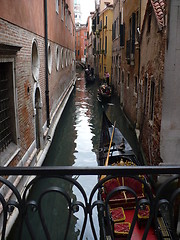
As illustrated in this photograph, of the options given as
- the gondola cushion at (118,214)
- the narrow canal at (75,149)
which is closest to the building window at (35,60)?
the narrow canal at (75,149)

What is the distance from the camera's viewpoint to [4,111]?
4.61 meters

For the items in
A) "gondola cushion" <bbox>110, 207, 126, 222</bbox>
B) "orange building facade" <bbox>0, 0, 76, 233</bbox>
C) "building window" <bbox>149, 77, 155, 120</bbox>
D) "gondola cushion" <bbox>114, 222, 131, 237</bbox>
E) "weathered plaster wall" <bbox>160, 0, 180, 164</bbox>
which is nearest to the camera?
"gondola cushion" <bbox>114, 222, 131, 237</bbox>

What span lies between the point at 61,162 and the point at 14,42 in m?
4.07

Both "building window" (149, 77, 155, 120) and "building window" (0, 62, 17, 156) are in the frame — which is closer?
"building window" (0, 62, 17, 156)

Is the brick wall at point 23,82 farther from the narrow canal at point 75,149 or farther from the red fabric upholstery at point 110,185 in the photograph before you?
the red fabric upholstery at point 110,185

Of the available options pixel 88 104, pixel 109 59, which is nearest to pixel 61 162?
pixel 88 104

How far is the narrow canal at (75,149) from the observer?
16.2 ft

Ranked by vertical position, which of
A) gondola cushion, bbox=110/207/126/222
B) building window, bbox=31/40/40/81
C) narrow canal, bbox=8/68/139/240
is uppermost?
building window, bbox=31/40/40/81

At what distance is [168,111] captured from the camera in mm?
5121

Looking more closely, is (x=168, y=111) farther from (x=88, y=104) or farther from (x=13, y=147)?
(x=88, y=104)

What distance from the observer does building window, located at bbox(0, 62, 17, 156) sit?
14.7 feet

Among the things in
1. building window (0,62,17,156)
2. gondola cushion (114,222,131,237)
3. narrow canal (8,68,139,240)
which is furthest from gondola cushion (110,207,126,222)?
building window (0,62,17,156)

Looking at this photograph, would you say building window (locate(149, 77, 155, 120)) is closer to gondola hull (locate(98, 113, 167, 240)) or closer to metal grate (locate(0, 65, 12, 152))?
gondola hull (locate(98, 113, 167, 240))

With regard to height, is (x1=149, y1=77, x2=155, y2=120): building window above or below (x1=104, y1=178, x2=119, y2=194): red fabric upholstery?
above
